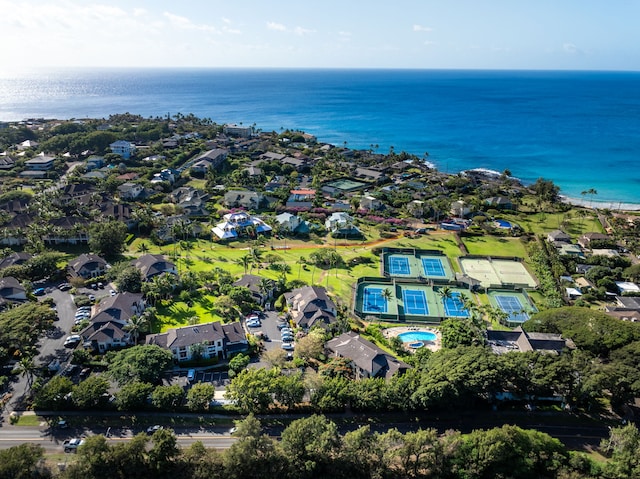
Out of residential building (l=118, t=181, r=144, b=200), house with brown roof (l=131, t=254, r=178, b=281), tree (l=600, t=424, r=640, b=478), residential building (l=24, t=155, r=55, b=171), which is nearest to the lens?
tree (l=600, t=424, r=640, b=478)

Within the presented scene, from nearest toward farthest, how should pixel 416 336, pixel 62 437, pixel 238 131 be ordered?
pixel 62 437, pixel 416 336, pixel 238 131

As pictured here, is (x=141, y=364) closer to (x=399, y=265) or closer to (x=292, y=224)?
(x=399, y=265)

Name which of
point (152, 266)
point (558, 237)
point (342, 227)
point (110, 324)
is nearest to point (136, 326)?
point (110, 324)

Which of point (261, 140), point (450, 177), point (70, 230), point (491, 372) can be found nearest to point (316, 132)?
point (261, 140)

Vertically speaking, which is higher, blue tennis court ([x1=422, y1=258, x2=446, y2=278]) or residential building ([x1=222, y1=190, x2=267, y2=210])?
residential building ([x1=222, y1=190, x2=267, y2=210])

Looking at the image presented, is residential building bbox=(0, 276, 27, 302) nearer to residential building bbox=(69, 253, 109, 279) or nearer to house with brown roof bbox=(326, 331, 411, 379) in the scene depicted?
residential building bbox=(69, 253, 109, 279)

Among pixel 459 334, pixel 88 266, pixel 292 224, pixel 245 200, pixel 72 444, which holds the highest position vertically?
pixel 245 200

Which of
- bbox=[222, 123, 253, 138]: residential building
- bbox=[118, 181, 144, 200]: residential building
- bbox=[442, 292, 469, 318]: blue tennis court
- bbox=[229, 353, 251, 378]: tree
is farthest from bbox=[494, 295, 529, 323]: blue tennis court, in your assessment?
bbox=[222, 123, 253, 138]: residential building
